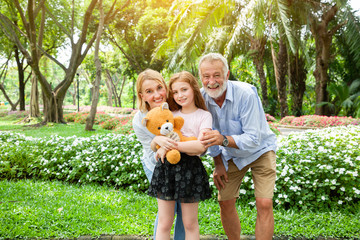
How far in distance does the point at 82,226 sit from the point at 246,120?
7.92ft

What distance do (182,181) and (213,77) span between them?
2.98ft

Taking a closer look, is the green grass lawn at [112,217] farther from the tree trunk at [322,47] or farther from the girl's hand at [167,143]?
the tree trunk at [322,47]

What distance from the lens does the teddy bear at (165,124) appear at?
2051 mm

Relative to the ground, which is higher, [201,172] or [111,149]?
[201,172]

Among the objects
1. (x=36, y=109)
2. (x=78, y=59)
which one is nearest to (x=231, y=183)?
(x=78, y=59)

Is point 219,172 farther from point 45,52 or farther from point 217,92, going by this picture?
point 45,52

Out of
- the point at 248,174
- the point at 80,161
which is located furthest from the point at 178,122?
the point at 80,161

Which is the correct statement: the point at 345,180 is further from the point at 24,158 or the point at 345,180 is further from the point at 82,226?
the point at 24,158

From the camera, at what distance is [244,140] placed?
7.55ft

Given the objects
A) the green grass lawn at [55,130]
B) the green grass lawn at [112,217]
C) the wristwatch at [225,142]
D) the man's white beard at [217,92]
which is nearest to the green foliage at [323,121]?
the green grass lawn at [55,130]

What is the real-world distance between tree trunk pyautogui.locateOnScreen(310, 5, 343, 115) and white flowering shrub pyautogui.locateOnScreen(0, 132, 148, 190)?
47.2ft

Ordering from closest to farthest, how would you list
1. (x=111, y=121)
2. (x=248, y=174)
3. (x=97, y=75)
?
1. (x=248, y=174)
2. (x=97, y=75)
3. (x=111, y=121)

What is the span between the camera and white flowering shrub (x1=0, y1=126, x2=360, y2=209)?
4109mm

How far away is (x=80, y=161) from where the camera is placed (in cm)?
554
